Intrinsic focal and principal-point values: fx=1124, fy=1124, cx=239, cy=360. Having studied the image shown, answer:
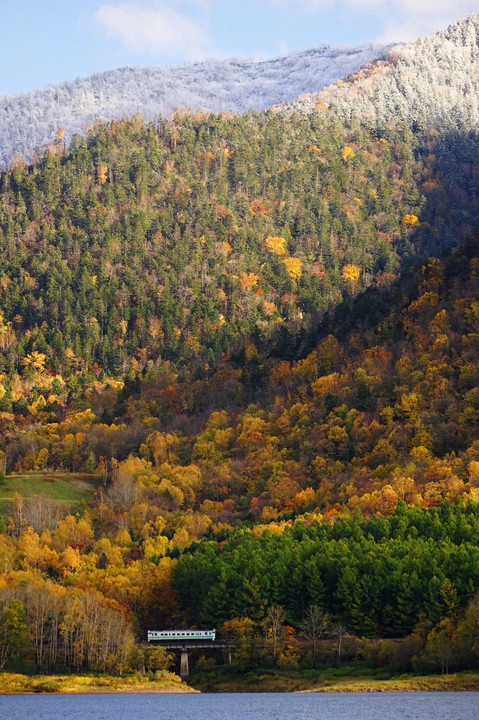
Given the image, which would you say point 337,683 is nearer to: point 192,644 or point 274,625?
point 274,625

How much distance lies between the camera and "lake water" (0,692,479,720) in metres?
109

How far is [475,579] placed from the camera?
138750 millimetres

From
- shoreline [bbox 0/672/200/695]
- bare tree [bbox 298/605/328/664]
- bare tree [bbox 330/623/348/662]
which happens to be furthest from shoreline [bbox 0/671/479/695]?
bare tree [bbox 298/605/328/664]

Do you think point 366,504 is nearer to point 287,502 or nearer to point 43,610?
point 287,502

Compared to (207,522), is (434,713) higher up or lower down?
lower down

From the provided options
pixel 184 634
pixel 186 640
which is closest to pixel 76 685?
pixel 184 634

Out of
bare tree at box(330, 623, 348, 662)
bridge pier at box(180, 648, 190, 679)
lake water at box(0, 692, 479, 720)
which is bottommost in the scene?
lake water at box(0, 692, 479, 720)

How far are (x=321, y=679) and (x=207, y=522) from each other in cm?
6953

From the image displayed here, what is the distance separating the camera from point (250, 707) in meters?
118

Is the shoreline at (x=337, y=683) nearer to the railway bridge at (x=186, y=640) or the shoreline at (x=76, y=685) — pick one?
the railway bridge at (x=186, y=640)

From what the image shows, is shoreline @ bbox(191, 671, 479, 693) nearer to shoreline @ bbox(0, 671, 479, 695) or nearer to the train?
shoreline @ bbox(0, 671, 479, 695)

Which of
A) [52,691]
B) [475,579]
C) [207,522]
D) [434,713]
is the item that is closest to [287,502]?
[207,522]

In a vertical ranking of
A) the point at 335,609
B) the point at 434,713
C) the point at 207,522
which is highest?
the point at 207,522

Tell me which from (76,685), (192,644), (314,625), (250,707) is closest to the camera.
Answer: (250,707)
